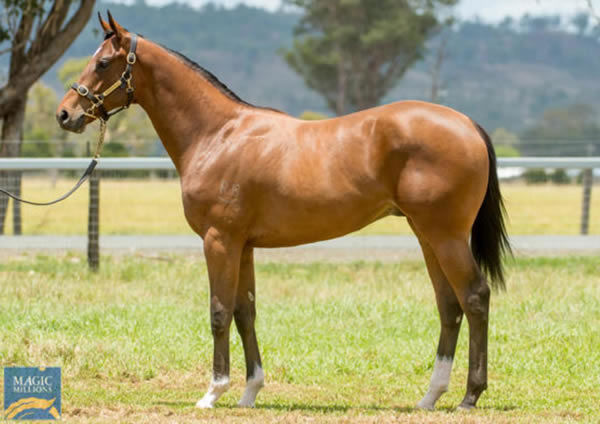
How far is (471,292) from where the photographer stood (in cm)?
495

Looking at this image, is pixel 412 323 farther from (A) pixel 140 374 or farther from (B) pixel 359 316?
(A) pixel 140 374

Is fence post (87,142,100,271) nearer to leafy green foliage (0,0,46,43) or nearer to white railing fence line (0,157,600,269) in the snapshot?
white railing fence line (0,157,600,269)

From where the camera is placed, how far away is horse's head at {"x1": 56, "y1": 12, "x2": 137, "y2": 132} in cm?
519

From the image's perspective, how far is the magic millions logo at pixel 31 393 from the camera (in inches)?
181

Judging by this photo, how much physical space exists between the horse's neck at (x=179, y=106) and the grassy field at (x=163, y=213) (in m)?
9.39

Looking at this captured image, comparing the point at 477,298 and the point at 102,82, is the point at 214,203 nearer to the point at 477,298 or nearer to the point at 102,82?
the point at 102,82

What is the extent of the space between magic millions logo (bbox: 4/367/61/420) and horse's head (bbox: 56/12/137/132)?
5.06 feet

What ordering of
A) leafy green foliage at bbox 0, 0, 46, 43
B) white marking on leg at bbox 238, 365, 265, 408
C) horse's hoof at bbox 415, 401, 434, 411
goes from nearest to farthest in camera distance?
horse's hoof at bbox 415, 401, 434, 411 < white marking on leg at bbox 238, 365, 265, 408 < leafy green foliage at bbox 0, 0, 46, 43

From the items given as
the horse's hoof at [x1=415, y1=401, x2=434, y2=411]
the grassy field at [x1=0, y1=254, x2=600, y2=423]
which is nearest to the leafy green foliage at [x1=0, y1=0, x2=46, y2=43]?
the grassy field at [x1=0, y1=254, x2=600, y2=423]

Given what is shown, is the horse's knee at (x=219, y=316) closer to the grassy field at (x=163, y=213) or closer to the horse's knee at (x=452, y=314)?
the horse's knee at (x=452, y=314)

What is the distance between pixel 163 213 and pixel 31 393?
53.4ft

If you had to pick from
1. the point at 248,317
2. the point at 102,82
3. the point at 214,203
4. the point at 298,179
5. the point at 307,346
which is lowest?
the point at 307,346

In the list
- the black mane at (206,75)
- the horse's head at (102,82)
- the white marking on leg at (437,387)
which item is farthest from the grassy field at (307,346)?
the black mane at (206,75)

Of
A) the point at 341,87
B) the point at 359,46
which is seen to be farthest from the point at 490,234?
the point at 359,46
